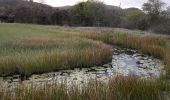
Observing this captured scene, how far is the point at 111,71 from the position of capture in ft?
44.9

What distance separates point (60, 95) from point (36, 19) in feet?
157

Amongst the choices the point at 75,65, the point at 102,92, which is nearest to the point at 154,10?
the point at 75,65

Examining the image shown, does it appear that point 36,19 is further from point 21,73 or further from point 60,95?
point 60,95

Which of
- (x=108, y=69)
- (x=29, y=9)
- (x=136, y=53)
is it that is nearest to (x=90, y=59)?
(x=108, y=69)

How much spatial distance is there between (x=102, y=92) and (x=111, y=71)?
6805 millimetres

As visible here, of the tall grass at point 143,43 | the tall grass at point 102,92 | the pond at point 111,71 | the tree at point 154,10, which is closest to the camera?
the tall grass at point 102,92

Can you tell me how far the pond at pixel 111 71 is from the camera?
1109 cm

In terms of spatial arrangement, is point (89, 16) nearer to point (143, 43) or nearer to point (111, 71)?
point (143, 43)

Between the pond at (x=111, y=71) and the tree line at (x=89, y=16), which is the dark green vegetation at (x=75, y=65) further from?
the tree line at (x=89, y=16)

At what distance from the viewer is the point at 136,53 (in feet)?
65.5

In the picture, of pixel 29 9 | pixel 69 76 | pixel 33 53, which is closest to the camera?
pixel 69 76

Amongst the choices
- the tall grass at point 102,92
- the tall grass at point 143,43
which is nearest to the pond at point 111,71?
the tall grass at point 143,43

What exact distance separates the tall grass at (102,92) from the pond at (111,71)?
5.93 feet

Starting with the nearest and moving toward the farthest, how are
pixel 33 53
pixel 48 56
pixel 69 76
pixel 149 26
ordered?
pixel 69 76 < pixel 48 56 < pixel 33 53 < pixel 149 26
